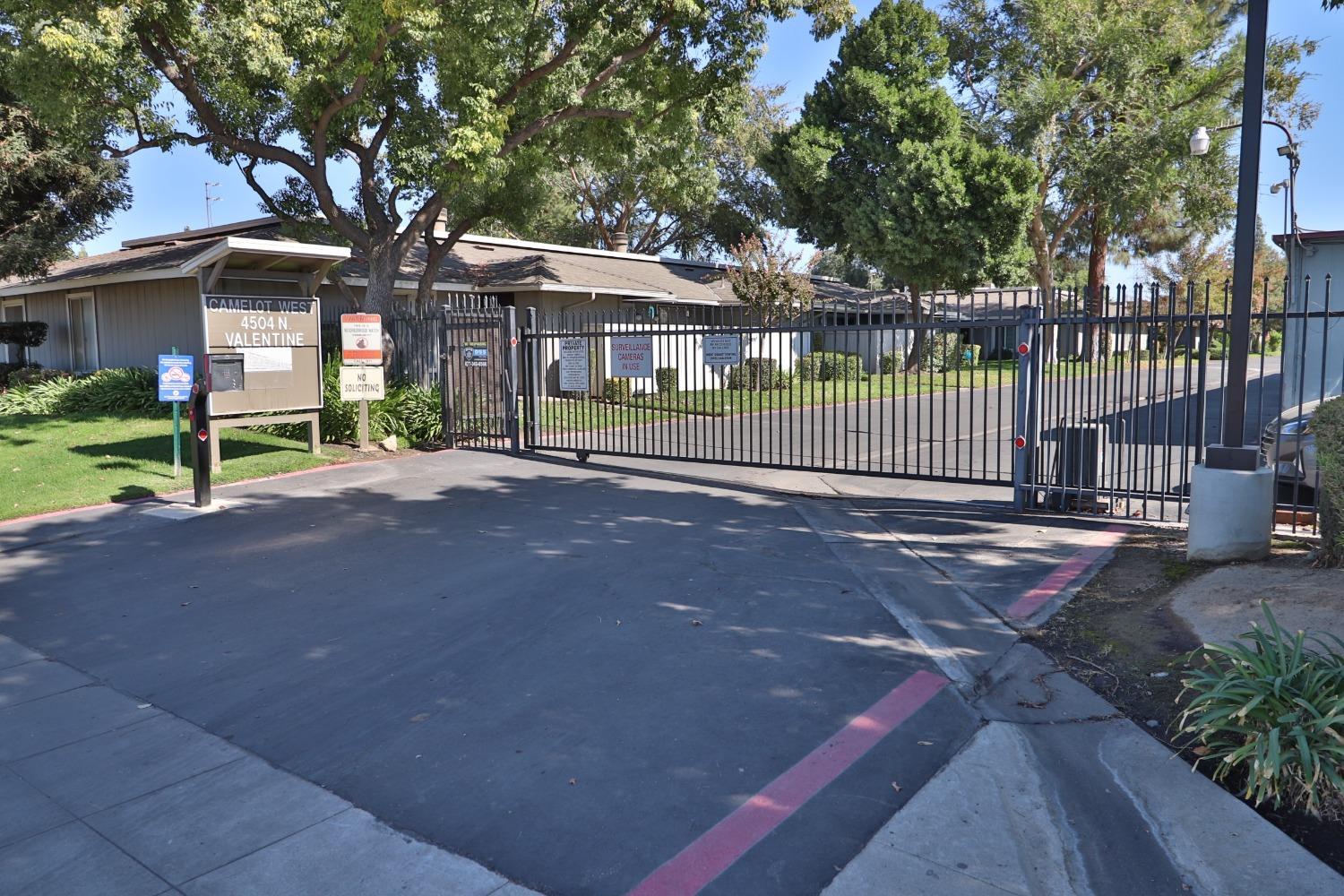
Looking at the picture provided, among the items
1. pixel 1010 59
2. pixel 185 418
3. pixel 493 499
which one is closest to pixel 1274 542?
pixel 493 499

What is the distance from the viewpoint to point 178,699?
500 centimetres

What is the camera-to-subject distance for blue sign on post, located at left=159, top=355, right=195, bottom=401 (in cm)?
1060

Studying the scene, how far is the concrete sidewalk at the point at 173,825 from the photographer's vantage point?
3.32m

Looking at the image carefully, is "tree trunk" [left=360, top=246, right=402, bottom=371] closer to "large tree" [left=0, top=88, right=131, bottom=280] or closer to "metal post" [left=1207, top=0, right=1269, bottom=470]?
"large tree" [left=0, top=88, right=131, bottom=280]

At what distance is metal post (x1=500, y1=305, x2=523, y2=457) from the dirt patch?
28.5 feet

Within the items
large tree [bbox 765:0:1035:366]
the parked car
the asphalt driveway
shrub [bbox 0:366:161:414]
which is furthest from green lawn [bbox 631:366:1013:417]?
shrub [bbox 0:366:161:414]

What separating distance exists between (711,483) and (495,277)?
12.3m

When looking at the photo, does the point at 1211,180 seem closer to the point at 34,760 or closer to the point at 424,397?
the point at 424,397

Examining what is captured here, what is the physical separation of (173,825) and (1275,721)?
459 centimetres

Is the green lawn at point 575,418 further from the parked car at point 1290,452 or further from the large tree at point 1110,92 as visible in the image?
the large tree at point 1110,92

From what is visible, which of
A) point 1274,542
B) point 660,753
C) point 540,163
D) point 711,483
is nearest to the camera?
point 660,753

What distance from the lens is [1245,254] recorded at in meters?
6.77

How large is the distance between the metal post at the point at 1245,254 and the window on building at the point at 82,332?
22.4m

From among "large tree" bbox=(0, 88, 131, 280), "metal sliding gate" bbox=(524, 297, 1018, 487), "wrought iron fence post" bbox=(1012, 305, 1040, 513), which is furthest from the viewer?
"large tree" bbox=(0, 88, 131, 280)
